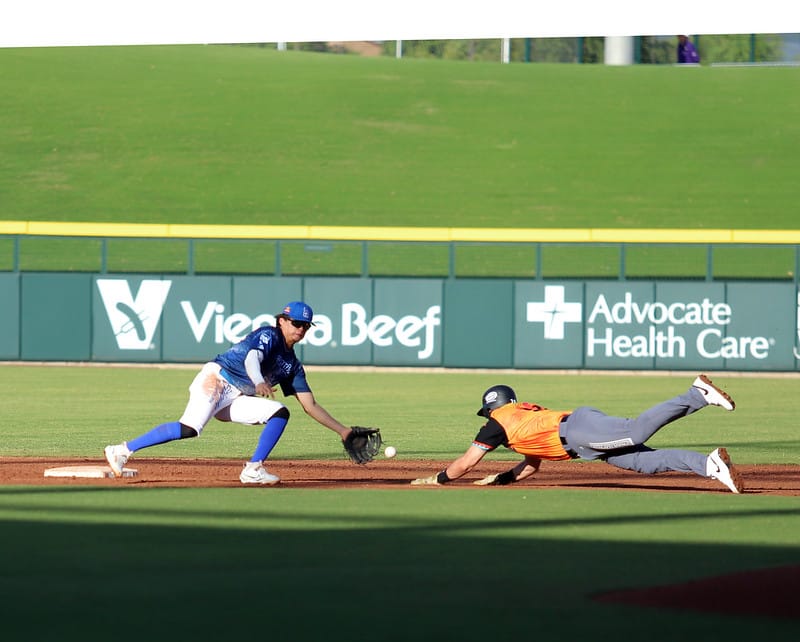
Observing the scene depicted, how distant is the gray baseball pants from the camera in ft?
33.2

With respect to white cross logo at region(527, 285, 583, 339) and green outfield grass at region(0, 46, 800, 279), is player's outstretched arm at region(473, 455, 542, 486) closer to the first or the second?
white cross logo at region(527, 285, 583, 339)

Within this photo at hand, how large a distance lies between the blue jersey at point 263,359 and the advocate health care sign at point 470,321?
17.1 meters

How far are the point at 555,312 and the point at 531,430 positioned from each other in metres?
17.5

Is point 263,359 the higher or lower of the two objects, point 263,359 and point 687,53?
the lower

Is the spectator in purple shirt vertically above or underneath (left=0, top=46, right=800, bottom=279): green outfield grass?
above

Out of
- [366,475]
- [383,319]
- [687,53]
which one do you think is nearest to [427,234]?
[383,319]

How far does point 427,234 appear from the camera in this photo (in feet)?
95.6

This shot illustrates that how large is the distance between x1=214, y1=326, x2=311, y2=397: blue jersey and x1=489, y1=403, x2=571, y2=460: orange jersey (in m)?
1.68

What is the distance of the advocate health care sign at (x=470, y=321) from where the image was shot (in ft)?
90.9

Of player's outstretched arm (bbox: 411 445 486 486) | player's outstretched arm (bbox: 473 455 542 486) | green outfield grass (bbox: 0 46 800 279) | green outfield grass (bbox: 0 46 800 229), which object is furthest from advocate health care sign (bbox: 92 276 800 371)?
player's outstretched arm (bbox: 411 445 486 486)

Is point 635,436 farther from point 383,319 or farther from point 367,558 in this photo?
point 383,319

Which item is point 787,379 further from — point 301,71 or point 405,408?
point 301,71

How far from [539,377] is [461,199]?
1778 centimetres

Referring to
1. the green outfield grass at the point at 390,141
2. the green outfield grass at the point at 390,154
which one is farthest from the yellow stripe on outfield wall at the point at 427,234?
the green outfield grass at the point at 390,141
